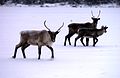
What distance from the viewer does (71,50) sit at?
51.2 ft

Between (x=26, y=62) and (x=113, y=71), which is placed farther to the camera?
(x=26, y=62)

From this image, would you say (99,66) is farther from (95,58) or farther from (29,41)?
(29,41)

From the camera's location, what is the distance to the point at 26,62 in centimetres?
1235

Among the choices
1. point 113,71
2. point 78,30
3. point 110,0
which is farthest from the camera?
point 110,0

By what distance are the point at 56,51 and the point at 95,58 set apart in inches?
97.8

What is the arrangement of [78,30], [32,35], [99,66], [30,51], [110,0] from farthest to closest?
[110,0] < [78,30] < [30,51] < [32,35] < [99,66]

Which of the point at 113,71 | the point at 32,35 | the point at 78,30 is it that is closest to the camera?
the point at 113,71

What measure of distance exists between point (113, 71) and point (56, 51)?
476 cm

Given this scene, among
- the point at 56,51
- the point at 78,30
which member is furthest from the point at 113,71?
the point at 78,30

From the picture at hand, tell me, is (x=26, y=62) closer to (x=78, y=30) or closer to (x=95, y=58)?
(x=95, y=58)

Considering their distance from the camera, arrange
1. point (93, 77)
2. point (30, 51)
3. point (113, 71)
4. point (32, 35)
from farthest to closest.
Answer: point (30, 51)
point (32, 35)
point (113, 71)
point (93, 77)

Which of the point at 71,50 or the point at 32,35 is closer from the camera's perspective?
the point at 32,35

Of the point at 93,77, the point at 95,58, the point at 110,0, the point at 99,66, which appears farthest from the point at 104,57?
the point at 110,0

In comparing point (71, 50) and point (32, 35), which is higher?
point (32, 35)
